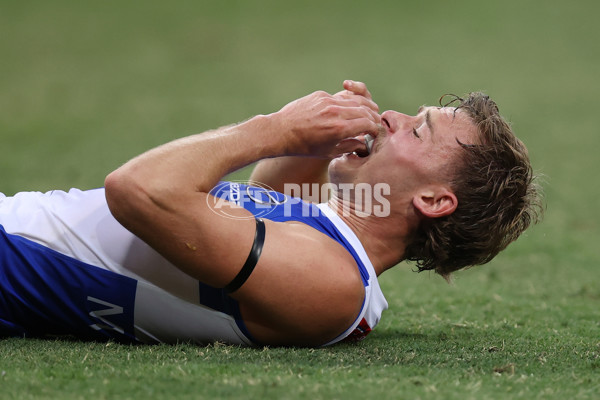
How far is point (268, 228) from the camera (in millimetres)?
2564

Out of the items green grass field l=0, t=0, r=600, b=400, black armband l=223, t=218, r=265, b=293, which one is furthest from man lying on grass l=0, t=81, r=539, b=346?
green grass field l=0, t=0, r=600, b=400

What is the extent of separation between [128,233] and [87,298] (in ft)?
0.89

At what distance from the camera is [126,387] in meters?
2.11

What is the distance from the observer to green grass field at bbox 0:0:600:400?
2.32 m

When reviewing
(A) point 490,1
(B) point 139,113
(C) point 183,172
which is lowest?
(B) point 139,113

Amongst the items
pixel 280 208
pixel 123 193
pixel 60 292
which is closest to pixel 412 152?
pixel 280 208

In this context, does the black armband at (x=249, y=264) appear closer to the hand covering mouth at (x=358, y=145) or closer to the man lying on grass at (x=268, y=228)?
the man lying on grass at (x=268, y=228)

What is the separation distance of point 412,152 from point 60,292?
1.39 meters

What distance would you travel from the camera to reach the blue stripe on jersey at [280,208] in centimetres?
281

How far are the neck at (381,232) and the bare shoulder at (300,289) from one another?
0.98 feet

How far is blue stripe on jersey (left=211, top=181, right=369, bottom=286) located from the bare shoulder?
93 millimetres

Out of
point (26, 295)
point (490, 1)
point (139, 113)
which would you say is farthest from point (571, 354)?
point (490, 1)

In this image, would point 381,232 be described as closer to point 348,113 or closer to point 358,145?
point 358,145

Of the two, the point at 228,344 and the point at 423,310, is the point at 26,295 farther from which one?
the point at 423,310
